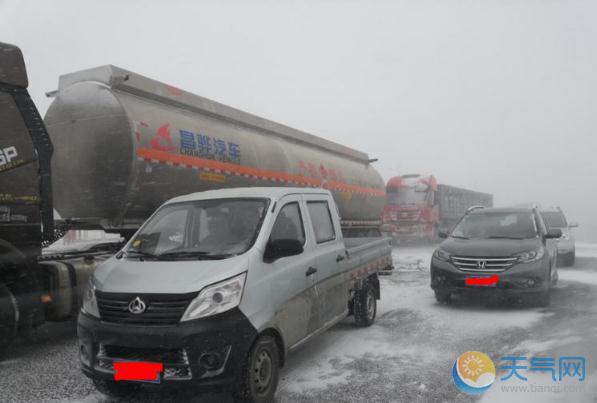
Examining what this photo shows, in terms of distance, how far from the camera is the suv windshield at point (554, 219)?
1477 centimetres

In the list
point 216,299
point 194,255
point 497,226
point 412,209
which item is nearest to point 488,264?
point 497,226

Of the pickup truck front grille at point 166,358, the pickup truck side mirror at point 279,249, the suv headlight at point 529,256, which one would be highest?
the pickup truck side mirror at point 279,249

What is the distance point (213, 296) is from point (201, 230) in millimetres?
1190

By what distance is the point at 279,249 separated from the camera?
419cm

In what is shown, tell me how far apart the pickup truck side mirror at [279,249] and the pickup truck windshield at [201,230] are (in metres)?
0.17

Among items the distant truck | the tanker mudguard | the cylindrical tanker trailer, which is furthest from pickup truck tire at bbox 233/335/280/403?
the distant truck

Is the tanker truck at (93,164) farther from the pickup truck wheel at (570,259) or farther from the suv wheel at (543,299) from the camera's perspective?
the pickup truck wheel at (570,259)

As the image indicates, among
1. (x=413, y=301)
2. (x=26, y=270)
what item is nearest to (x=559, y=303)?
(x=413, y=301)

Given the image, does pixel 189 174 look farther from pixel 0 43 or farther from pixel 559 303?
pixel 559 303

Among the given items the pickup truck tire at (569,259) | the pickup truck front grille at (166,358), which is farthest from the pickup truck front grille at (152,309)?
the pickup truck tire at (569,259)

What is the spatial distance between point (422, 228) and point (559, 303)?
49.3 feet

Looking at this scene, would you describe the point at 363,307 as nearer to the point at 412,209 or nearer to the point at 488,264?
the point at 488,264

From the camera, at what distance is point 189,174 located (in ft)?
26.3

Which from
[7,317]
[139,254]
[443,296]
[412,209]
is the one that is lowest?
[443,296]
